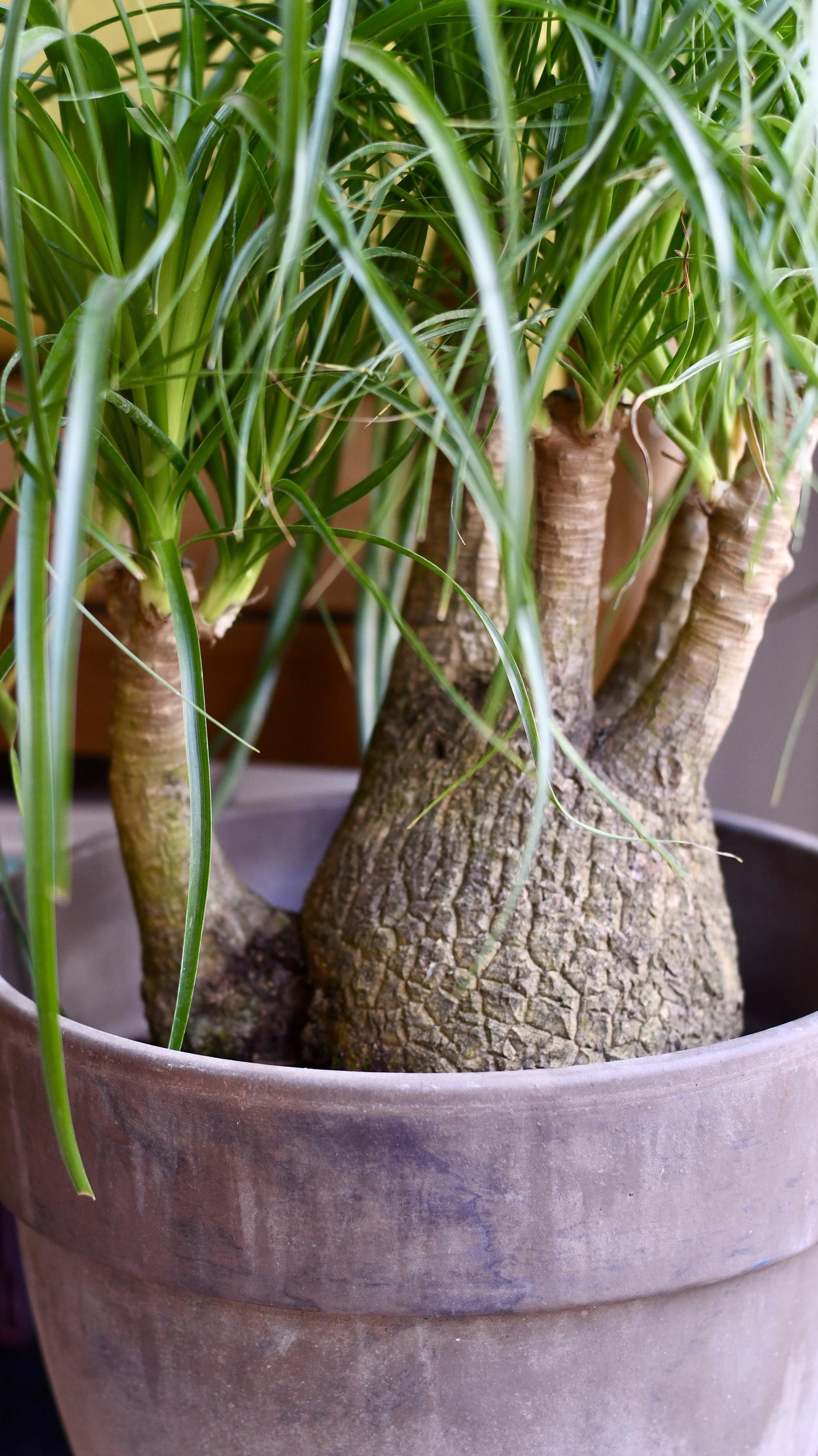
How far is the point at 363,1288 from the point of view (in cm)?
35

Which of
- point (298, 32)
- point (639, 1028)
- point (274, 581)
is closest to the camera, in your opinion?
point (298, 32)

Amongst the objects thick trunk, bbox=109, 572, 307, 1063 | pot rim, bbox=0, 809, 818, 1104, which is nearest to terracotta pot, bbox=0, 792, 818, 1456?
pot rim, bbox=0, 809, 818, 1104

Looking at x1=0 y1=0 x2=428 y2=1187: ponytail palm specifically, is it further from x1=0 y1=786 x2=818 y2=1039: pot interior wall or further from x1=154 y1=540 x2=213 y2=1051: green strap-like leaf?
x1=0 y1=786 x2=818 y2=1039: pot interior wall

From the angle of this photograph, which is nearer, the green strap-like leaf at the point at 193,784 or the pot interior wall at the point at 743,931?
the green strap-like leaf at the point at 193,784

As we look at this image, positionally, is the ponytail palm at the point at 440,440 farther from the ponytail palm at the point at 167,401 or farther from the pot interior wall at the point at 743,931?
the pot interior wall at the point at 743,931

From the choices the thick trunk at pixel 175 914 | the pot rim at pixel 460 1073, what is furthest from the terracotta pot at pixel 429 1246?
the thick trunk at pixel 175 914

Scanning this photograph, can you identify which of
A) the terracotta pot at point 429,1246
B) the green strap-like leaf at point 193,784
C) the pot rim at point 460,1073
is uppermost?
the green strap-like leaf at point 193,784

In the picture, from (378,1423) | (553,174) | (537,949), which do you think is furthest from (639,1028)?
(553,174)

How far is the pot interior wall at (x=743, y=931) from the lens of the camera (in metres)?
0.59

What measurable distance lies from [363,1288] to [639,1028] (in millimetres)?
152

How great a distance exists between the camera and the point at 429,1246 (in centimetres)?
35

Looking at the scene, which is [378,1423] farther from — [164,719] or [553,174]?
[553,174]

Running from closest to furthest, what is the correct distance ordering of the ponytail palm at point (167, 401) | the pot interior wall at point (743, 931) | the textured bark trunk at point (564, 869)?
the ponytail palm at point (167, 401) < the textured bark trunk at point (564, 869) < the pot interior wall at point (743, 931)

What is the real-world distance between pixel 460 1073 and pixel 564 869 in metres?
0.12
